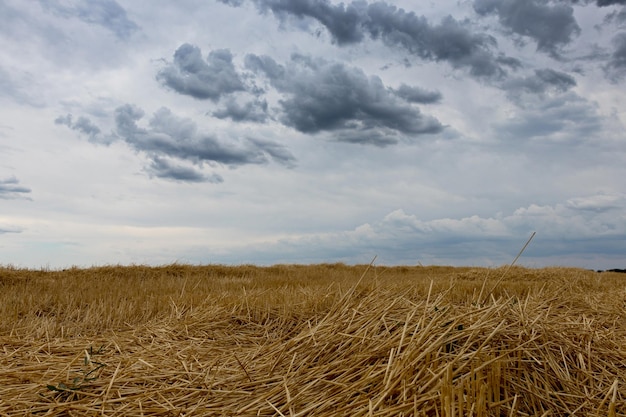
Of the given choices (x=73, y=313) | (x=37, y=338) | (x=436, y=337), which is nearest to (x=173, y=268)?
(x=73, y=313)

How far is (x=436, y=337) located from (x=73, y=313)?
5.02 metres

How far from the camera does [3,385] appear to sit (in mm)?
2736

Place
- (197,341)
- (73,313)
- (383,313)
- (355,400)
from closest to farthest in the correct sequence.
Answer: (355,400), (383,313), (197,341), (73,313)

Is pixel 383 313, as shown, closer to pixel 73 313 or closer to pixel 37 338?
pixel 37 338

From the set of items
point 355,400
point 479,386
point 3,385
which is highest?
point 479,386

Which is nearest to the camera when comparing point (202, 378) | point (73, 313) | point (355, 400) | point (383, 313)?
point (355, 400)

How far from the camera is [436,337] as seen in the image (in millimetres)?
2250

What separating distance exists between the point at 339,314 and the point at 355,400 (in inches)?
35.6

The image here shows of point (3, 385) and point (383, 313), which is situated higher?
point (383, 313)

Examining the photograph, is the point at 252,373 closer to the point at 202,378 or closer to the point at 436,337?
the point at 202,378

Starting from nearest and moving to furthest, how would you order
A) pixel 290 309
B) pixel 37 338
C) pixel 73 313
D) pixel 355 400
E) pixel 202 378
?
pixel 355 400
pixel 202 378
pixel 37 338
pixel 290 309
pixel 73 313

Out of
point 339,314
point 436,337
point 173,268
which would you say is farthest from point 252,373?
point 173,268

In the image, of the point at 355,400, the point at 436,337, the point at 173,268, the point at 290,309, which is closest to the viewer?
the point at 355,400

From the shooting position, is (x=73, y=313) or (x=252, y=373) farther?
(x=73, y=313)
